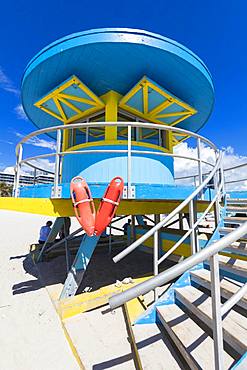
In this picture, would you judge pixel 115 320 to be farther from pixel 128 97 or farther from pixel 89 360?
pixel 128 97

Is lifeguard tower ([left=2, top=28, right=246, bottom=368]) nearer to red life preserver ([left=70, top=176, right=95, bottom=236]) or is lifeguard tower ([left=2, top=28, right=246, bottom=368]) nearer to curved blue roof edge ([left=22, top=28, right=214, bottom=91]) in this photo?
curved blue roof edge ([left=22, top=28, right=214, bottom=91])

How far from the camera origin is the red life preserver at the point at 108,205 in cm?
318

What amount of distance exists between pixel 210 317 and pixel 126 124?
10.5ft

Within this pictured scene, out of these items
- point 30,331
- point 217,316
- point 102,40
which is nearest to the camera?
point 217,316

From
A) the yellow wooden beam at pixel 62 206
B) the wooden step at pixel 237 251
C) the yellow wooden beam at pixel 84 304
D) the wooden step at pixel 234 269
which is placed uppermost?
the yellow wooden beam at pixel 62 206

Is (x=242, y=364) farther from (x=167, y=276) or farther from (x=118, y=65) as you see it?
(x=118, y=65)

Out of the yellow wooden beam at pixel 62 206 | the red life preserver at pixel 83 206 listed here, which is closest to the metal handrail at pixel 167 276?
the red life preserver at pixel 83 206

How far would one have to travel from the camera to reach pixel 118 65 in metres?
5.78

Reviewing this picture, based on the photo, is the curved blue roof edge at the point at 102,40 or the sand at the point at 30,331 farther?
the curved blue roof edge at the point at 102,40

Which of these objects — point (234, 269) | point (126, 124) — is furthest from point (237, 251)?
point (126, 124)

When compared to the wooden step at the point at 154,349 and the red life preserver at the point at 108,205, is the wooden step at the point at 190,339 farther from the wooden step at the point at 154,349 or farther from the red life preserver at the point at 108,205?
the red life preserver at the point at 108,205

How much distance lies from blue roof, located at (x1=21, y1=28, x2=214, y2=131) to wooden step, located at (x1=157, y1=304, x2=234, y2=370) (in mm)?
5792

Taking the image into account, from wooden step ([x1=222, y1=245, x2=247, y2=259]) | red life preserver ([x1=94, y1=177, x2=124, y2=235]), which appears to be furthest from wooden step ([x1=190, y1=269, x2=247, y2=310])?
red life preserver ([x1=94, y1=177, x2=124, y2=235])

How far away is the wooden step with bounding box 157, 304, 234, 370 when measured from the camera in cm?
195
